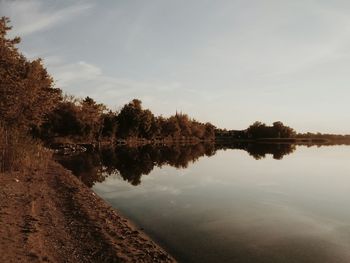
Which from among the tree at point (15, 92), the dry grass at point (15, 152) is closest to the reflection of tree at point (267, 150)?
the tree at point (15, 92)

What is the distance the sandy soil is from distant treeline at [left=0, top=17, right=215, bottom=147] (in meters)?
10.2

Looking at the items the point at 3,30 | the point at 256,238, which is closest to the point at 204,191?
Result: the point at 256,238

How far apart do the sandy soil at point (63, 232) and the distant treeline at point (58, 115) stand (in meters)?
10.2

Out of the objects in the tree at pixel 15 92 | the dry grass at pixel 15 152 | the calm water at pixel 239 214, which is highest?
the tree at pixel 15 92

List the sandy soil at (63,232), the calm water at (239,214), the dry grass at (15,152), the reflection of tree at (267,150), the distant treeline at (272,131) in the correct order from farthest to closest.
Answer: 1. the distant treeline at (272,131)
2. the reflection of tree at (267,150)
3. the dry grass at (15,152)
4. the calm water at (239,214)
5. the sandy soil at (63,232)

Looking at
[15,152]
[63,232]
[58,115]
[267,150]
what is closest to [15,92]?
[15,152]

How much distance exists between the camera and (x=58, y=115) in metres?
75.5

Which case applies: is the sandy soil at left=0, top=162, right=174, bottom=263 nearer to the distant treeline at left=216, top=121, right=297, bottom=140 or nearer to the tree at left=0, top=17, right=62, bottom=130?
the tree at left=0, top=17, right=62, bottom=130

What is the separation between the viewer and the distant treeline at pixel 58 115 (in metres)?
25.6

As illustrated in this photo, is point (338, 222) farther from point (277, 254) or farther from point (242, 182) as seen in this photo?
point (242, 182)

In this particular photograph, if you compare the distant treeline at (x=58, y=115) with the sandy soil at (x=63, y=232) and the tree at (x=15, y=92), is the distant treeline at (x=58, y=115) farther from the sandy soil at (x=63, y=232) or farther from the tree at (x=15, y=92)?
the sandy soil at (x=63, y=232)

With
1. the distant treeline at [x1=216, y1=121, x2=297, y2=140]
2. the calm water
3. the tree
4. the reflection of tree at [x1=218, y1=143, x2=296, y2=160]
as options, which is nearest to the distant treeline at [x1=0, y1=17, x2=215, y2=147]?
the tree

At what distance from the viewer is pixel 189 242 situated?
13.4 m

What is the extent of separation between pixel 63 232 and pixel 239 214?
31.3ft
